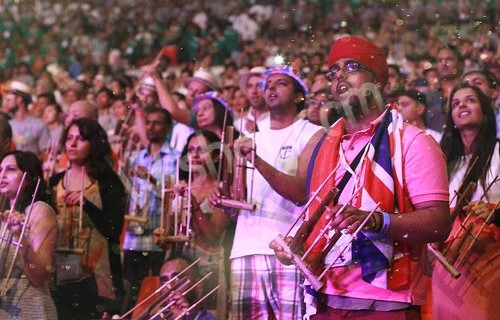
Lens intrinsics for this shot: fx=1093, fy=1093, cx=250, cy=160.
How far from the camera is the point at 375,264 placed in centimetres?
452

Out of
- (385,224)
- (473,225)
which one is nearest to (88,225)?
(473,225)

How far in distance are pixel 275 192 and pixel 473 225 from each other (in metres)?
1.13

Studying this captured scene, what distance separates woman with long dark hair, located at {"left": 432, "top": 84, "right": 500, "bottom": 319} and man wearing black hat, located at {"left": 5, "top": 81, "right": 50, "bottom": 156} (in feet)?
14.3

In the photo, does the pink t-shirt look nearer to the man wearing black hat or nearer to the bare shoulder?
the bare shoulder

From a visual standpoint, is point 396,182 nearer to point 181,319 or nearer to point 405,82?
point 181,319

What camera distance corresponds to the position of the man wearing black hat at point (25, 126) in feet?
32.5

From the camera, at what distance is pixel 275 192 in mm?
6285

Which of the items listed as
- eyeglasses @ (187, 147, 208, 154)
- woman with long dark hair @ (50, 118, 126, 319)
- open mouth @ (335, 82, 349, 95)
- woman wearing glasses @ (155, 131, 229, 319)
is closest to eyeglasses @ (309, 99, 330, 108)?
woman wearing glasses @ (155, 131, 229, 319)

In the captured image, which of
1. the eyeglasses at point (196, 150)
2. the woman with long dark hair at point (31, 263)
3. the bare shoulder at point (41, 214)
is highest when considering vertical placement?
the eyeglasses at point (196, 150)

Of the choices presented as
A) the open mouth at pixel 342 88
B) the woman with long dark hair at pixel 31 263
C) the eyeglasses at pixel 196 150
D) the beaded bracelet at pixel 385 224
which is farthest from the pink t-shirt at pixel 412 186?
the eyeglasses at pixel 196 150

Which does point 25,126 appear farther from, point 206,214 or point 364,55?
point 364,55

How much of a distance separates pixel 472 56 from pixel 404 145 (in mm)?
5324

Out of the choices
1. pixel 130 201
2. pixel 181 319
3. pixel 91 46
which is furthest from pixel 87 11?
pixel 181 319

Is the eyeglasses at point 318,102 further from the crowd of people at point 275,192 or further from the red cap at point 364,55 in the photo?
the red cap at point 364,55
